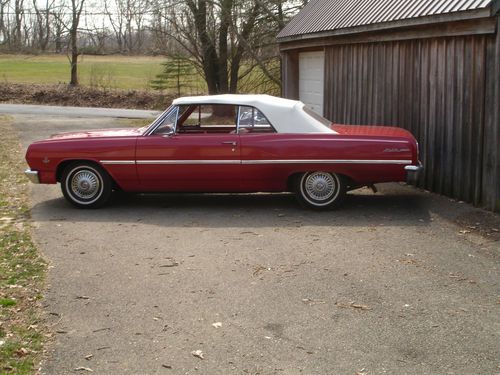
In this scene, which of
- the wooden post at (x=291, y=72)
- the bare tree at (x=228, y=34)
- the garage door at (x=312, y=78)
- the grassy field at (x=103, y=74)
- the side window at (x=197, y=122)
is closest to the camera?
the side window at (x=197, y=122)

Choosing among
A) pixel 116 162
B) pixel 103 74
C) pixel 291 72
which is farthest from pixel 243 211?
pixel 103 74

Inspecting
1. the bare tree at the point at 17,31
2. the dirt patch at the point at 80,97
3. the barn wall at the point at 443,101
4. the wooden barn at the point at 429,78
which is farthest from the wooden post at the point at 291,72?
the bare tree at the point at 17,31

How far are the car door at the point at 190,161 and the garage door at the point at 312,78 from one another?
6.10 meters

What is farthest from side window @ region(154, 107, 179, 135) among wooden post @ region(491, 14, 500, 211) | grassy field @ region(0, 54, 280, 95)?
grassy field @ region(0, 54, 280, 95)

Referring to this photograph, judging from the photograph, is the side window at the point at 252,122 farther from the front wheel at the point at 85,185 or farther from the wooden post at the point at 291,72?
the wooden post at the point at 291,72

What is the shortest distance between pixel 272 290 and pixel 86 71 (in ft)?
163

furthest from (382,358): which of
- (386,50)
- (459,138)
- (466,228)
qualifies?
(386,50)

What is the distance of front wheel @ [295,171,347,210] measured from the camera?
28.2ft

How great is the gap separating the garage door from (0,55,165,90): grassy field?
80.2ft

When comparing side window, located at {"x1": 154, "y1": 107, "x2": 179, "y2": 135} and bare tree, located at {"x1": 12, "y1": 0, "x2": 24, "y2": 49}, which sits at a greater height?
bare tree, located at {"x1": 12, "y1": 0, "x2": 24, "y2": 49}

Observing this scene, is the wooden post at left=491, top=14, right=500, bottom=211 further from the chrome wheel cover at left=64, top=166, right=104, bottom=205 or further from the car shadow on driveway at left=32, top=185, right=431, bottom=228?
the chrome wheel cover at left=64, top=166, right=104, bottom=205

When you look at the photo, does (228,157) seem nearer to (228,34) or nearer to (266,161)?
(266,161)

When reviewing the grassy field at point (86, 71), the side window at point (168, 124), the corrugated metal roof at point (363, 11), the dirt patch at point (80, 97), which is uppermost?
the grassy field at point (86, 71)

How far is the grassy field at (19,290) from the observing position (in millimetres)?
4246
